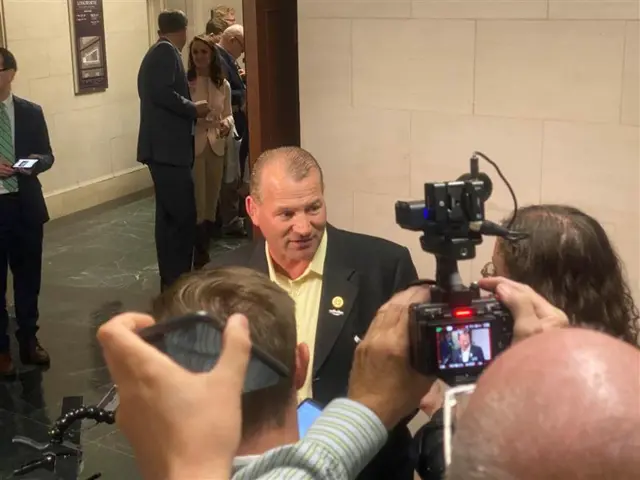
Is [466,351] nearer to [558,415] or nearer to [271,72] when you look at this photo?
[558,415]

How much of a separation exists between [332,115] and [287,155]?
116 centimetres

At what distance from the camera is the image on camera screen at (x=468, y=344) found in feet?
4.19

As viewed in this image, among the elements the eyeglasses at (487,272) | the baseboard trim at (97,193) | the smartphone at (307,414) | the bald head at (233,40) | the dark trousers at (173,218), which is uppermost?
the bald head at (233,40)

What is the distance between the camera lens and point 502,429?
0.85 meters

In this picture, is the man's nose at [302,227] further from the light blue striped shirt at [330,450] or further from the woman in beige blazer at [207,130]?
the woman in beige blazer at [207,130]

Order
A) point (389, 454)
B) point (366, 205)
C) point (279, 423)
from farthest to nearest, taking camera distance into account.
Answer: point (366, 205), point (389, 454), point (279, 423)

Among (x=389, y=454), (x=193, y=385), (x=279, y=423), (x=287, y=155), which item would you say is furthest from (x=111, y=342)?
(x=287, y=155)

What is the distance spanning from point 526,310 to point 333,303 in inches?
43.9

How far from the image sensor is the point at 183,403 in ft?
3.01

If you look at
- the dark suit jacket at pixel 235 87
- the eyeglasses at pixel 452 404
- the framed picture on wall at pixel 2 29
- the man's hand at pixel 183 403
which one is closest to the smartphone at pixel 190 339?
the man's hand at pixel 183 403

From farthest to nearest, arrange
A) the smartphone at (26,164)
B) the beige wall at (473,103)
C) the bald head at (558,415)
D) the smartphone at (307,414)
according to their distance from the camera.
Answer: the smartphone at (26,164) → the beige wall at (473,103) → the smartphone at (307,414) → the bald head at (558,415)

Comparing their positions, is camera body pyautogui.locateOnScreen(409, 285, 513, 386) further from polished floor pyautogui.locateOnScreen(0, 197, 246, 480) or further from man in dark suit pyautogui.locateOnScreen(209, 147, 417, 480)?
polished floor pyautogui.locateOnScreen(0, 197, 246, 480)

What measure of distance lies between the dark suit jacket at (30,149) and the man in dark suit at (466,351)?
3681mm

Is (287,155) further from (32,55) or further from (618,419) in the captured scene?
(32,55)
